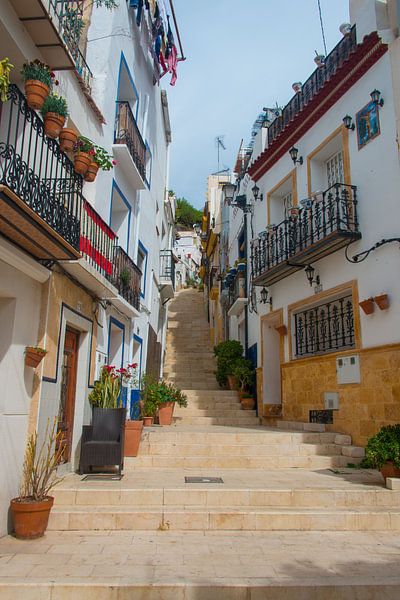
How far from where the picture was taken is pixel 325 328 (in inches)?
404

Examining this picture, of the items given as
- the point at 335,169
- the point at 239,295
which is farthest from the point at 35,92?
the point at 239,295

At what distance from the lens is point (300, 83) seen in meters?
11.7

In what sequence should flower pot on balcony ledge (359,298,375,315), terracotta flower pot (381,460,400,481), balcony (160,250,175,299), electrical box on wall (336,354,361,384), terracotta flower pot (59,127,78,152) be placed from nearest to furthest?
1. terracotta flower pot (59,127,78,152)
2. terracotta flower pot (381,460,400,481)
3. flower pot on balcony ledge (359,298,375,315)
4. electrical box on wall (336,354,361,384)
5. balcony (160,250,175,299)

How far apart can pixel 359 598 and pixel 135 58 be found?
1213 cm

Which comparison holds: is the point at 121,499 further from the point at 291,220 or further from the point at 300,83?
the point at 300,83

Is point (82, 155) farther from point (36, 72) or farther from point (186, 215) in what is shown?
point (186, 215)

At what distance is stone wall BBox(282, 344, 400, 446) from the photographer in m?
7.76

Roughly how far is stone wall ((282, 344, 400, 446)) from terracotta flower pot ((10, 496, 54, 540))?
5483mm

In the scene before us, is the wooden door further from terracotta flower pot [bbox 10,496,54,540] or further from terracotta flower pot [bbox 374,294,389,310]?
terracotta flower pot [bbox 374,294,389,310]

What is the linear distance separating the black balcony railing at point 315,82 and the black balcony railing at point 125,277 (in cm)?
527

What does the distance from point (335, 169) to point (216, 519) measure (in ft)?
26.0

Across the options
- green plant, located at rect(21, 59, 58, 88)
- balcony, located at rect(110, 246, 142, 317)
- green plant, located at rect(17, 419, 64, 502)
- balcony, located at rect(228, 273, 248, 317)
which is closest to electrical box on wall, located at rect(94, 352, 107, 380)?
balcony, located at rect(110, 246, 142, 317)

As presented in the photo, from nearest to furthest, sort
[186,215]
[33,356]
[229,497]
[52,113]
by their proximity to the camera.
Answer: [33,356]
[52,113]
[229,497]
[186,215]

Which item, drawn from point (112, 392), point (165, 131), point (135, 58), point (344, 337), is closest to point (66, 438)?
point (112, 392)
